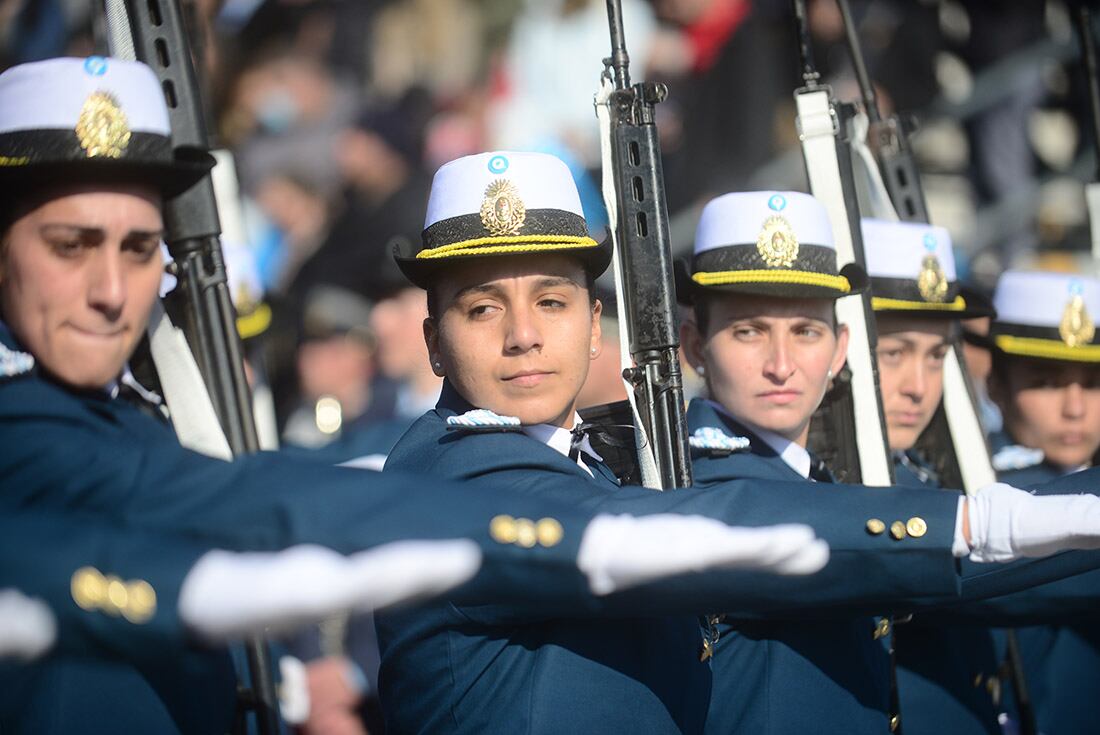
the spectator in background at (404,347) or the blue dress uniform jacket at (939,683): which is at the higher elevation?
the spectator in background at (404,347)

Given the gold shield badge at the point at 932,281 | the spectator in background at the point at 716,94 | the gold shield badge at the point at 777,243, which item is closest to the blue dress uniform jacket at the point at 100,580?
the gold shield badge at the point at 777,243

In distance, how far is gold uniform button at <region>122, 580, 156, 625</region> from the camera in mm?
2426

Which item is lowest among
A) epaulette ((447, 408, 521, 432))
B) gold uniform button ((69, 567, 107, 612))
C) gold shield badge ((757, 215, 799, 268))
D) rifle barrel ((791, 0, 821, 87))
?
gold uniform button ((69, 567, 107, 612))

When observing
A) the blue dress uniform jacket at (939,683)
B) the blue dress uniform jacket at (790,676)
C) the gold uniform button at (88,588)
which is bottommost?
the blue dress uniform jacket at (939,683)

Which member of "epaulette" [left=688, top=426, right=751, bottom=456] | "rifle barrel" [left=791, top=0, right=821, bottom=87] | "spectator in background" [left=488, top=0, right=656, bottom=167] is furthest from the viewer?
"spectator in background" [left=488, top=0, right=656, bottom=167]

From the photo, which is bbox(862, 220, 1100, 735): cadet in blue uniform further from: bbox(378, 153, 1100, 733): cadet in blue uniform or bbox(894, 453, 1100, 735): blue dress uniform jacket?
bbox(378, 153, 1100, 733): cadet in blue uniform

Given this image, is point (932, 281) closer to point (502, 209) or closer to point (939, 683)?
point (939, 683)

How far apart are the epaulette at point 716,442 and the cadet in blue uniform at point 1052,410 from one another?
7.41 feet

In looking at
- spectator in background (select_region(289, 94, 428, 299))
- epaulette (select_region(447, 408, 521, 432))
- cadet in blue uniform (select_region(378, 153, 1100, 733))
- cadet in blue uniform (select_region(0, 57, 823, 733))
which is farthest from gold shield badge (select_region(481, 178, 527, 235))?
spectator in background (select_region(289, 94, 428, 299))

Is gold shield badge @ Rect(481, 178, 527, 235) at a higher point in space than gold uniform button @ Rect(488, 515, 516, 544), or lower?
higher

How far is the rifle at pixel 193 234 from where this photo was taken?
167 inches

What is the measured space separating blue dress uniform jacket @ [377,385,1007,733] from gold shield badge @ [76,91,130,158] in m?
1.12

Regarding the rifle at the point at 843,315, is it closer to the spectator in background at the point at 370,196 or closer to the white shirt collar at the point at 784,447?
the white shirt collar at the point at 784,447

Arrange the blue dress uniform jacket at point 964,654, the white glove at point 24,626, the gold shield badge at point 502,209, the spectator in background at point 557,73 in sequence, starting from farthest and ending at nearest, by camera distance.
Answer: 1. the spectator in background at point 557,73
2. the blue dress uniform jacket at point 964,654
3. the gold shield badge at point 502,209
4. the white glove at point 24,626
